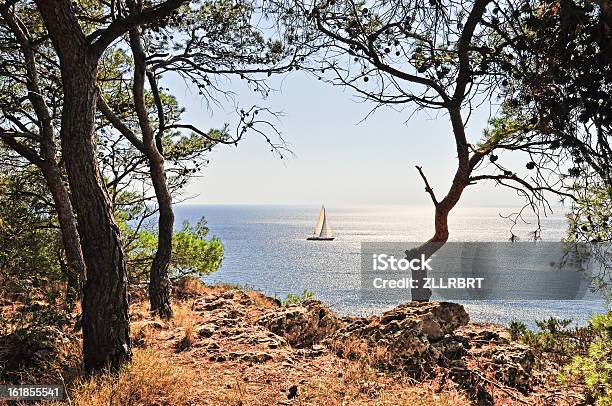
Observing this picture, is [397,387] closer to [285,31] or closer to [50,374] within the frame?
[50,374]

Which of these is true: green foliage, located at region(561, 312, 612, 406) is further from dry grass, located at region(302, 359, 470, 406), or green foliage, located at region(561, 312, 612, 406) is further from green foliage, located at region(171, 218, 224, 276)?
green foliage, located at region(171, 218, 224, 276)

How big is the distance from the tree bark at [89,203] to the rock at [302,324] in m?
2.61

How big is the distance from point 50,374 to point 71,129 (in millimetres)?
2552

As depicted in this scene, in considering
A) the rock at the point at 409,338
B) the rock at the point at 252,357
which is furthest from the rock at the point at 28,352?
the rock at the point at 409,338

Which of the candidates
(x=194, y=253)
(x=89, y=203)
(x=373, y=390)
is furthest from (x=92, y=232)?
(x=194, y=253)

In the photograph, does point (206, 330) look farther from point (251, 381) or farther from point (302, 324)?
point (251, 381)

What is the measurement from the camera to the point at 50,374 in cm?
498

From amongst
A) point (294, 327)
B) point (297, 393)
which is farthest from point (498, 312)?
point (297, 393)

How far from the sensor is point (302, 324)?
7.31 metres

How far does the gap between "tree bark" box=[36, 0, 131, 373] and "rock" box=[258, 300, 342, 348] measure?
8.56ft

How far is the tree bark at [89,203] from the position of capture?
4.75 metres

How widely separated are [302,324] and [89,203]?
374 cm

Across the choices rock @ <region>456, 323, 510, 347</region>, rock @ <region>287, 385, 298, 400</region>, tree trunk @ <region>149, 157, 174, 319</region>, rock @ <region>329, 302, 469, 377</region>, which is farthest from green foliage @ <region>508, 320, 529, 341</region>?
tree trunk @ <region>149, 157, 174, 319</region>

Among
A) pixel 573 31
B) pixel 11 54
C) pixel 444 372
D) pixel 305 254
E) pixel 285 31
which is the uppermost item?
pixel 11 54
